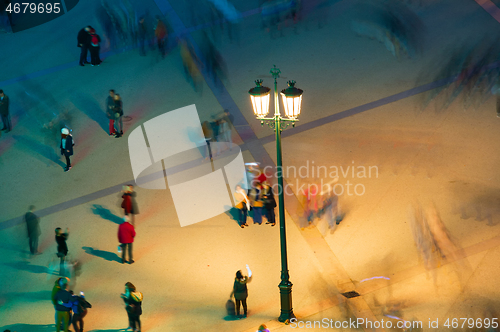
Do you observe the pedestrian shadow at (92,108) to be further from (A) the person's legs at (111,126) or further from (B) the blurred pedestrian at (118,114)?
(B) the blurred pedestrian at (118,114)

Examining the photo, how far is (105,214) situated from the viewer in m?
14.1

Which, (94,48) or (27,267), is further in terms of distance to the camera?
(94,48)

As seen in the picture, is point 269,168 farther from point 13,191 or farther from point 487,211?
point 13,191

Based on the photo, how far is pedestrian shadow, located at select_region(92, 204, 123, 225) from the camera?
1388 cm

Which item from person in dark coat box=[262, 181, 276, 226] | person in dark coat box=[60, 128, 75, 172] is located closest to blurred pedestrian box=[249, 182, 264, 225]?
person in dark coat box=[262, 181, 276, 226]

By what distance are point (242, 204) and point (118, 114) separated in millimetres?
5978

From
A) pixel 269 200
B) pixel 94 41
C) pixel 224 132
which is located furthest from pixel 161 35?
pixel 269 200

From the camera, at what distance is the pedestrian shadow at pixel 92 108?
1769cm

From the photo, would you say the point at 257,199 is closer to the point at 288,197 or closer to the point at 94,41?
the point at 288,197

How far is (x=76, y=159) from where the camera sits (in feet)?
53.1

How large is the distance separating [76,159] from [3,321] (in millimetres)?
6088

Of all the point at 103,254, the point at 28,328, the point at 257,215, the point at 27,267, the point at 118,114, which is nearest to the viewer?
the point at 28,328

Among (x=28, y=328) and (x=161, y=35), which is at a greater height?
(x=161, y=35)

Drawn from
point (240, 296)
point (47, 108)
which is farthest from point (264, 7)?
point (240, 296)
